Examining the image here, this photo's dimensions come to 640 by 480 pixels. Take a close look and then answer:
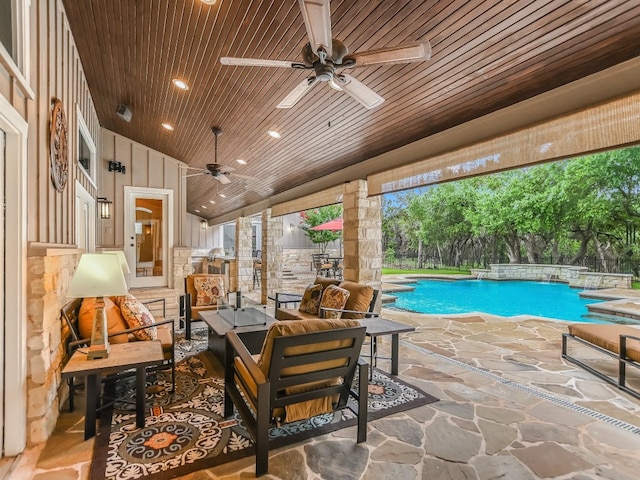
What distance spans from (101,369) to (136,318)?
0.85m

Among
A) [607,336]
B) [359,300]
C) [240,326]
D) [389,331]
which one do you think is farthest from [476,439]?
[240,326]

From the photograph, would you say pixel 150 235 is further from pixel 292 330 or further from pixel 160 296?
pixel 292 330

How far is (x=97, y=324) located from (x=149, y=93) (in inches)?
129

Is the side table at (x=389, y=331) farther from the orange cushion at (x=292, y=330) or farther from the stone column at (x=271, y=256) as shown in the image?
the stone column at (x=271, y=256)

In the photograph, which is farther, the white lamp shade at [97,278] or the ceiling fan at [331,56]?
the white lamp shade at [97,278]

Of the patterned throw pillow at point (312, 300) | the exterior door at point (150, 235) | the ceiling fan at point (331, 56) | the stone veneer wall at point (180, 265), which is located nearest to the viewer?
the ceiling fan at point (331, 56)

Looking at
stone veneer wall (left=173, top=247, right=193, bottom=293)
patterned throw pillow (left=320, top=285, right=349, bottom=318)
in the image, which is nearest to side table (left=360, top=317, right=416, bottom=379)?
patterned throw pillow (left=320, top=285, right=349, bottom=318)

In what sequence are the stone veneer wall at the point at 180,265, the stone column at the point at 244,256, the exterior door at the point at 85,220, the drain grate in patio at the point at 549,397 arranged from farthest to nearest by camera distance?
the stone column at the point at 244,256, the stone veneer wall at the point at 180,265, the exterior door at the point at 85,220, the drain grate in patio at the point at 549,397

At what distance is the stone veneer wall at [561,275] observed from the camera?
1002cm

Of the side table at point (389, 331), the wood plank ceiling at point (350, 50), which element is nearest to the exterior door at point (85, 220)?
A: the wood plank ceiling at point (350, 50)

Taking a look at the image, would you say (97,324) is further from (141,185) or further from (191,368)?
(141,185)

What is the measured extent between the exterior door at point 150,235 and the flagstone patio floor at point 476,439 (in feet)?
14.7

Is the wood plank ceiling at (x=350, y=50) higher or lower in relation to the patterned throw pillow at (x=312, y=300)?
higher

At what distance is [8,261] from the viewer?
2055 mm
